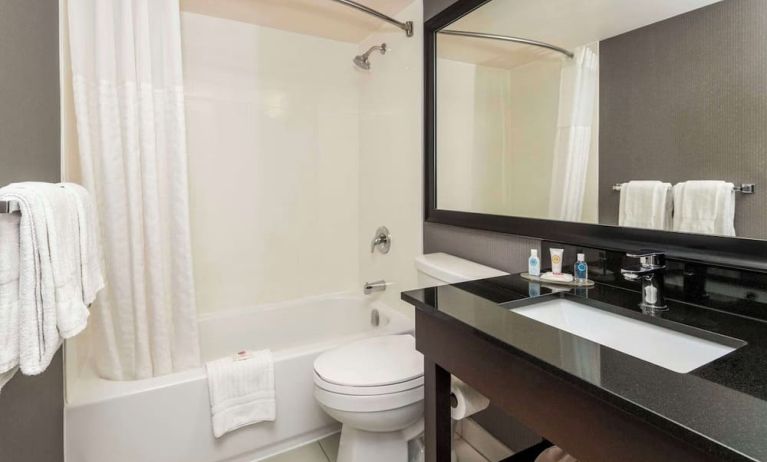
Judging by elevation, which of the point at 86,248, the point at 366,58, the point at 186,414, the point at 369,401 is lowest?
the point at 186,414

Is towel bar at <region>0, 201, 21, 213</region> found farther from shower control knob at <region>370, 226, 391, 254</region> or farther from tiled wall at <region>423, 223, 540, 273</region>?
shower control knob at <region>370, 226, 391, 254</region>

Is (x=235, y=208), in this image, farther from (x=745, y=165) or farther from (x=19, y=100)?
(x=745, y=165)

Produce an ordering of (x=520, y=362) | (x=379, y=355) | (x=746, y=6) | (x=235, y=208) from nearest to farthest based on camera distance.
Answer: (x=520, y=362), (x=746, y=6), (x=379, y=355), (x=235, y=208)

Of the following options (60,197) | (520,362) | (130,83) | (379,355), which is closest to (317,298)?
(379,355)

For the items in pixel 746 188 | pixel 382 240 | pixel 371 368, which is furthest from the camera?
pixel 382 240

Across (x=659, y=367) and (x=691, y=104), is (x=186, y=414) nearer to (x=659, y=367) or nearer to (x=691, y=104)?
(x=659, y=367)

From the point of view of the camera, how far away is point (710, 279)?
35.8 inches

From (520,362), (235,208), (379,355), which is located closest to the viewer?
(520,362)

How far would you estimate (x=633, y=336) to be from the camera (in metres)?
0.90

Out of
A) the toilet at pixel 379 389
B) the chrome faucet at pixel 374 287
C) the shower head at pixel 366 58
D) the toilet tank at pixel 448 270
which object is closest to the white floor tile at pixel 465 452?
the toilet at pixel 379 389

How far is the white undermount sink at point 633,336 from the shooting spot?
30.7 inches

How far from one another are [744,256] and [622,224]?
290 mm

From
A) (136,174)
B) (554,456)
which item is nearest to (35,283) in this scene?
(136,174)

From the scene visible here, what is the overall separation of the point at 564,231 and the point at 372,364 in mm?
823
